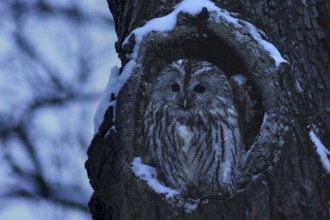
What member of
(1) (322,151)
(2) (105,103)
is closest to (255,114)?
(1) (322,151)

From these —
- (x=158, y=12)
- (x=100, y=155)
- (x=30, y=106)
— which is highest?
(x=30, y=106)

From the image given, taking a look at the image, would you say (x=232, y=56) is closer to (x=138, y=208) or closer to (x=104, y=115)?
(x=104, y=115)

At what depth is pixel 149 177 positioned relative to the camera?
2170 millimetres

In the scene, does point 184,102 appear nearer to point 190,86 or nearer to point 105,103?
point 190,86

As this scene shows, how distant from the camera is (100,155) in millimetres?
2258

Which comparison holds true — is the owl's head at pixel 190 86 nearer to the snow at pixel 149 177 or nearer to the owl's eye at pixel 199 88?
the owl's eye at pixel 199 88

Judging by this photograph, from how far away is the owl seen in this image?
2254mm

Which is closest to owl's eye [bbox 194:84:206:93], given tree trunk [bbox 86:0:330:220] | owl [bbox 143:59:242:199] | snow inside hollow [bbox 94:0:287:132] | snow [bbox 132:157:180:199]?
owl [bbox 143:59:242:199]

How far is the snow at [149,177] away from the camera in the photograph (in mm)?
2150

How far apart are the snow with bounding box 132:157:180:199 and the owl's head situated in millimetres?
325

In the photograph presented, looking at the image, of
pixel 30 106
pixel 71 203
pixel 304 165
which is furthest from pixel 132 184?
pixel 30 106

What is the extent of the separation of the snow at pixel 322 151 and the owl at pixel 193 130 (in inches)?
10.7

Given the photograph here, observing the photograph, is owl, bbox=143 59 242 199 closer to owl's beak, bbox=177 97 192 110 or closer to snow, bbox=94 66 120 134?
owl's beak, bbox=177 97 192 110

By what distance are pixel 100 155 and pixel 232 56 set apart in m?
0.63
